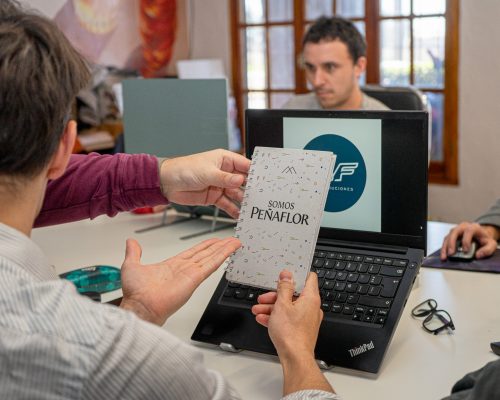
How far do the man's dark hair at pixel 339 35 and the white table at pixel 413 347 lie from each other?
5.13 ft

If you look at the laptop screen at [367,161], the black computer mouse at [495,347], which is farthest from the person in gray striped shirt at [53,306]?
the laptop screen at [367,161]

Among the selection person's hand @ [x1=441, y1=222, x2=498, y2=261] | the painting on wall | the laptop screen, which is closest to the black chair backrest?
person's hand @ [x1=441, y1=222, x2=498, y2=261]

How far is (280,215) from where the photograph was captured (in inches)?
51.7

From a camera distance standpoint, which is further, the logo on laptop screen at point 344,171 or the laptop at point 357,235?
the logo on laptop screen at point 344,171

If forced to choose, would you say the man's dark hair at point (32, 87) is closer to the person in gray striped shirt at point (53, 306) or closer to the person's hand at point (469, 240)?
the person in gray striped shirt at point (53, 306)

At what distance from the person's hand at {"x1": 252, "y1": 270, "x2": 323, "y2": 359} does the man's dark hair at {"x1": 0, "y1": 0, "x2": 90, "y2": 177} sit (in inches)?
18.8

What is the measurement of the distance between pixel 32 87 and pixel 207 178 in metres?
0.74

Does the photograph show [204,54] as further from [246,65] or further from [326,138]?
[326,138]

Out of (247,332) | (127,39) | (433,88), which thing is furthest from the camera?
(127,39)

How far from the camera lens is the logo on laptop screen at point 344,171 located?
1.53 meters

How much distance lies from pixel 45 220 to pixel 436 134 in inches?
123

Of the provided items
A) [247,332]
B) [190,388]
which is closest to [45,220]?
[247,332]

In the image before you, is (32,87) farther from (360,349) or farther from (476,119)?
(476,119)

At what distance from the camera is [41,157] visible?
0.90 metres
